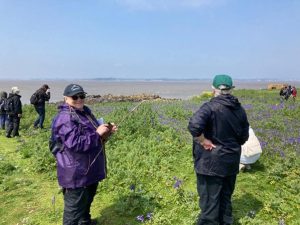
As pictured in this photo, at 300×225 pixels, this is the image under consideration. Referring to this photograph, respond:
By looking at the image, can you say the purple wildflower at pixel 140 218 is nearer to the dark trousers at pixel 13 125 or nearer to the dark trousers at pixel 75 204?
the dark trousers at pixel 75 204

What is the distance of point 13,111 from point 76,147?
12213 millimetres

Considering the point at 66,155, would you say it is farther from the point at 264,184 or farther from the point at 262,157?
the point at 262,157

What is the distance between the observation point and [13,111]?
16.7 metres

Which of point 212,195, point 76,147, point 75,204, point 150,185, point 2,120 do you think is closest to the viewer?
point 76,147

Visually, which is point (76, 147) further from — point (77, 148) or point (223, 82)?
point (223, 82)

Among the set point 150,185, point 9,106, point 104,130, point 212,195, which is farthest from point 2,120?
point 212,195

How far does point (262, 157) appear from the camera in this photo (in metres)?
10.1

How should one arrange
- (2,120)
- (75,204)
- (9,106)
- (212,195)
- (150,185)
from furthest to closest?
(2,120) → (9,106) → (150,185) → (75,204) → (212,195)

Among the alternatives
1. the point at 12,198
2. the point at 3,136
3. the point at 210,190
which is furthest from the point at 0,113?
the point at 210,190

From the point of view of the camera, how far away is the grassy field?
7.18 metres

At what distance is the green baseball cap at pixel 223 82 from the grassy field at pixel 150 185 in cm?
230

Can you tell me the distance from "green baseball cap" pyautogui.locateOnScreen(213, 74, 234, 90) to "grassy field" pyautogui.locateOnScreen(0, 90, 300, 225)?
2303 mm

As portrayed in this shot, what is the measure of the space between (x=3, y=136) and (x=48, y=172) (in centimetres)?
795

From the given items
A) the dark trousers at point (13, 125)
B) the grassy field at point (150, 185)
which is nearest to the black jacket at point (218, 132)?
the grassy field at point (150, 185)
